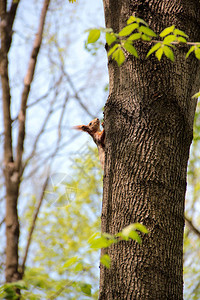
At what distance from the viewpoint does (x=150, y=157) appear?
4.33ft

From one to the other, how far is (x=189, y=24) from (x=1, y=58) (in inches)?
102

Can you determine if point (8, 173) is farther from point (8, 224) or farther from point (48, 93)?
point (48, 93)

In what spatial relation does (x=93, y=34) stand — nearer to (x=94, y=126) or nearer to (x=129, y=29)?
(x=129, y=29)

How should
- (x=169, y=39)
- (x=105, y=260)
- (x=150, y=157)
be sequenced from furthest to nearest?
(x=150, y=157)
(x=169, y=39)
(x=105, y=260)

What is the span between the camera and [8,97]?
3316 mm

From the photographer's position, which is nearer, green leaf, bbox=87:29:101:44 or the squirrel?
green leaf, bbox=87:29:101:44

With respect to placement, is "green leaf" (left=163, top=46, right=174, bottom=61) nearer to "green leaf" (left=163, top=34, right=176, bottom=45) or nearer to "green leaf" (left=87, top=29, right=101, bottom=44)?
"green leaf" (left=163, top=34, right=176, bottom=45)

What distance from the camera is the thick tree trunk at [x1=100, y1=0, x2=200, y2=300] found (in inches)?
47.8

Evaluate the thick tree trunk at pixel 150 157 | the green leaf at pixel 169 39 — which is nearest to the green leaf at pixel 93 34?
the green leaf at pixel 169 39

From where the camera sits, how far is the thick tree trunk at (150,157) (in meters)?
1.21

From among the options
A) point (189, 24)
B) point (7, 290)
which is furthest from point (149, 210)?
point (189, 24)

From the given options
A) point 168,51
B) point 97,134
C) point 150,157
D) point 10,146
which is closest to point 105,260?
point 150,157

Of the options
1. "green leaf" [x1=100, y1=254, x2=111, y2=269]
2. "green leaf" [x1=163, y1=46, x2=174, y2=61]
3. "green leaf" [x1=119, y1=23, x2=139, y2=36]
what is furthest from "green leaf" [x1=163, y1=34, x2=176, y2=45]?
"green leaf" [x1=100, y1=254, x2=111, y2=269]

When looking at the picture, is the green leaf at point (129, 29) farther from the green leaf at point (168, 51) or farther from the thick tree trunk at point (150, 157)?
the thick tree trunk at point (150, 157)
